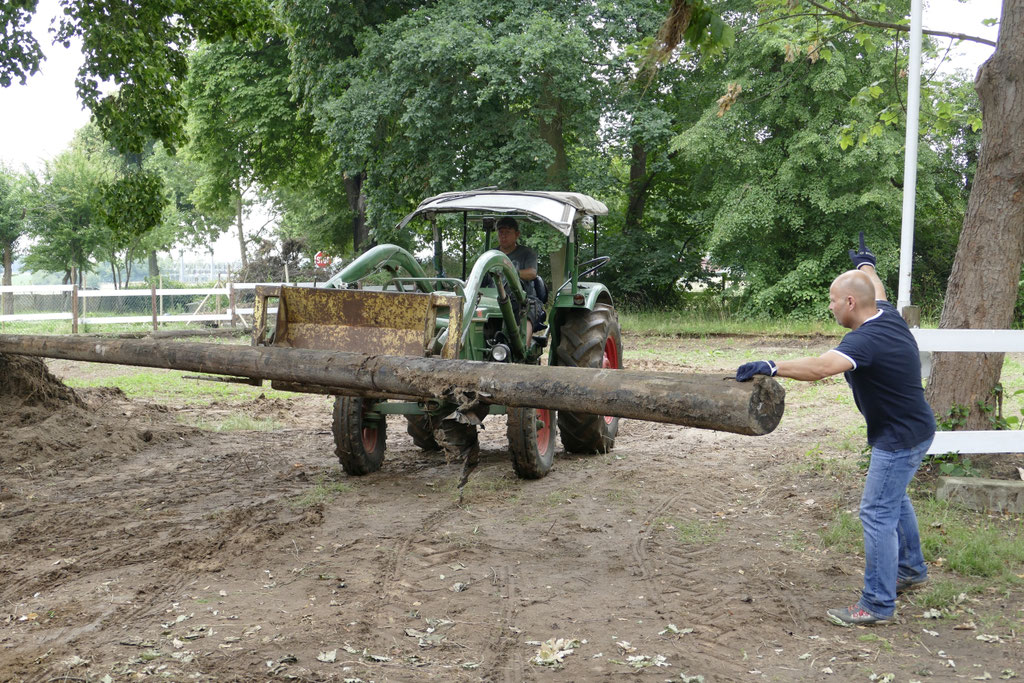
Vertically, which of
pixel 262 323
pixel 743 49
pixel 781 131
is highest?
pixel 743 49

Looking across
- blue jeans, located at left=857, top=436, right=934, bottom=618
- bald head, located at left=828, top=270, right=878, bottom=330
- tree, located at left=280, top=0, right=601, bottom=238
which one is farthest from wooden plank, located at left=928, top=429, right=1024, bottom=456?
tree, located at left=280, top=0, right=601, bottom=238

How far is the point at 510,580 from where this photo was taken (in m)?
5.10

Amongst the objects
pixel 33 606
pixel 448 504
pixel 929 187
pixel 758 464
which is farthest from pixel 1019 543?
pixel 929 187

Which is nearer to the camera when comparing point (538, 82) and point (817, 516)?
point (817, 516)

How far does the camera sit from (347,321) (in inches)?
243

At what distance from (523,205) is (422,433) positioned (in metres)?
2.52

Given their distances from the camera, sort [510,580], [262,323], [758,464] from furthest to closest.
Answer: [758,464], [262,323], [510,580]

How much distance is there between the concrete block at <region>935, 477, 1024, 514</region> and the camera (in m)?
5.97

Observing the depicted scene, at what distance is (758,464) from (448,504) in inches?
119

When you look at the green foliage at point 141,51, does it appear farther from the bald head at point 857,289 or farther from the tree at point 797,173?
the tree at point 797,173

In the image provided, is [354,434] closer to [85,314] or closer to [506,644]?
[506,644]

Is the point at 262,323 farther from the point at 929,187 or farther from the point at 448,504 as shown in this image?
the point at 929,187

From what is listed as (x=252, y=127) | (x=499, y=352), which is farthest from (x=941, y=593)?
(x=252, y=127)

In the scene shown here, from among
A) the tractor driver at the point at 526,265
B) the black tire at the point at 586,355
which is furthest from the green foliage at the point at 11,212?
the black tire at the point at 586,355
